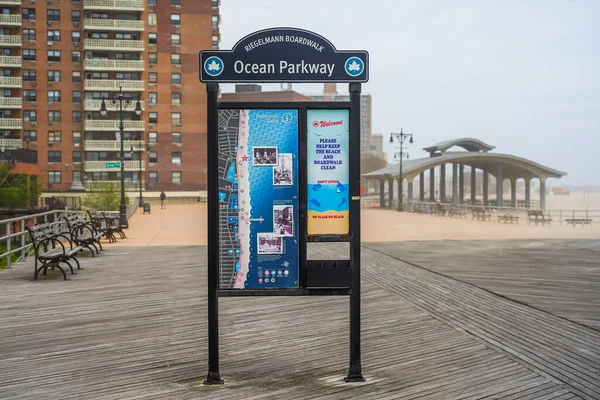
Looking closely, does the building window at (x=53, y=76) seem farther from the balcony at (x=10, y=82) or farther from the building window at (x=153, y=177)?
the building window at (x=153, y=177)

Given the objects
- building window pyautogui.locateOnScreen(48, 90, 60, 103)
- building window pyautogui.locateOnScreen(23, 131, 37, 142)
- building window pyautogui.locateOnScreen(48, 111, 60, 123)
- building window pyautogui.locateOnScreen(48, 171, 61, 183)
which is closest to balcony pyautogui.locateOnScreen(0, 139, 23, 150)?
building window pyautogui.locateOnScreen(23, 131, 37, 142)

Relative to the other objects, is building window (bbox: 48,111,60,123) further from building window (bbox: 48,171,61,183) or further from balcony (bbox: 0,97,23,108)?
building window (bbox: 48,171,61,183)

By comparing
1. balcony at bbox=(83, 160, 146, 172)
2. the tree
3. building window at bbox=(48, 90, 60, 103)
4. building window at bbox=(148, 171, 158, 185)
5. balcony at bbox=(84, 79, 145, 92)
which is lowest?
the tree

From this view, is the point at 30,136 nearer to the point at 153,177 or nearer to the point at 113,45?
the point at 113,45

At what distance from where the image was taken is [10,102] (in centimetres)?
7006

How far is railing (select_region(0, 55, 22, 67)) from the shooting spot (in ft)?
228

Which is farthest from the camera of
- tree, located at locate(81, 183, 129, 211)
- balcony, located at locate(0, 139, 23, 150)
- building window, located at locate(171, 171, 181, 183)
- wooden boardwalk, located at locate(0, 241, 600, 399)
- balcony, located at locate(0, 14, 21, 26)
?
building window, located at locate(171, 171, 181, 183)

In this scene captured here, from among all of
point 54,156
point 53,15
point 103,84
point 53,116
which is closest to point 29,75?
point 53,116

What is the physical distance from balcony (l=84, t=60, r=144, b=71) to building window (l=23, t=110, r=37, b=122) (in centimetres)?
838

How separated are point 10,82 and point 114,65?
38.6 ft

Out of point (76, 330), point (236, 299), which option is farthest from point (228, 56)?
point (236, 299)

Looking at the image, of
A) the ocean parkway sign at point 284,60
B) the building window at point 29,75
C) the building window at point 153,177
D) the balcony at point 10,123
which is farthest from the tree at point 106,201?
the building window at point 29,75

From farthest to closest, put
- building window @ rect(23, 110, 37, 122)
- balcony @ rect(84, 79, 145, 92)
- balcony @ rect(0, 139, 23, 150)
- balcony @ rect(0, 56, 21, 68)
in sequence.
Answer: building window @ rect(23, 110, 37, 122), balcony @ rect(84, 79, 145, 92), balcony @ rect(0, 139, 23, 150), balcony @ rect(0, 56, 21, 68)

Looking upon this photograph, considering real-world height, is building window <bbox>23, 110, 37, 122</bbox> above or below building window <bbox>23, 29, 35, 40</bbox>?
below
